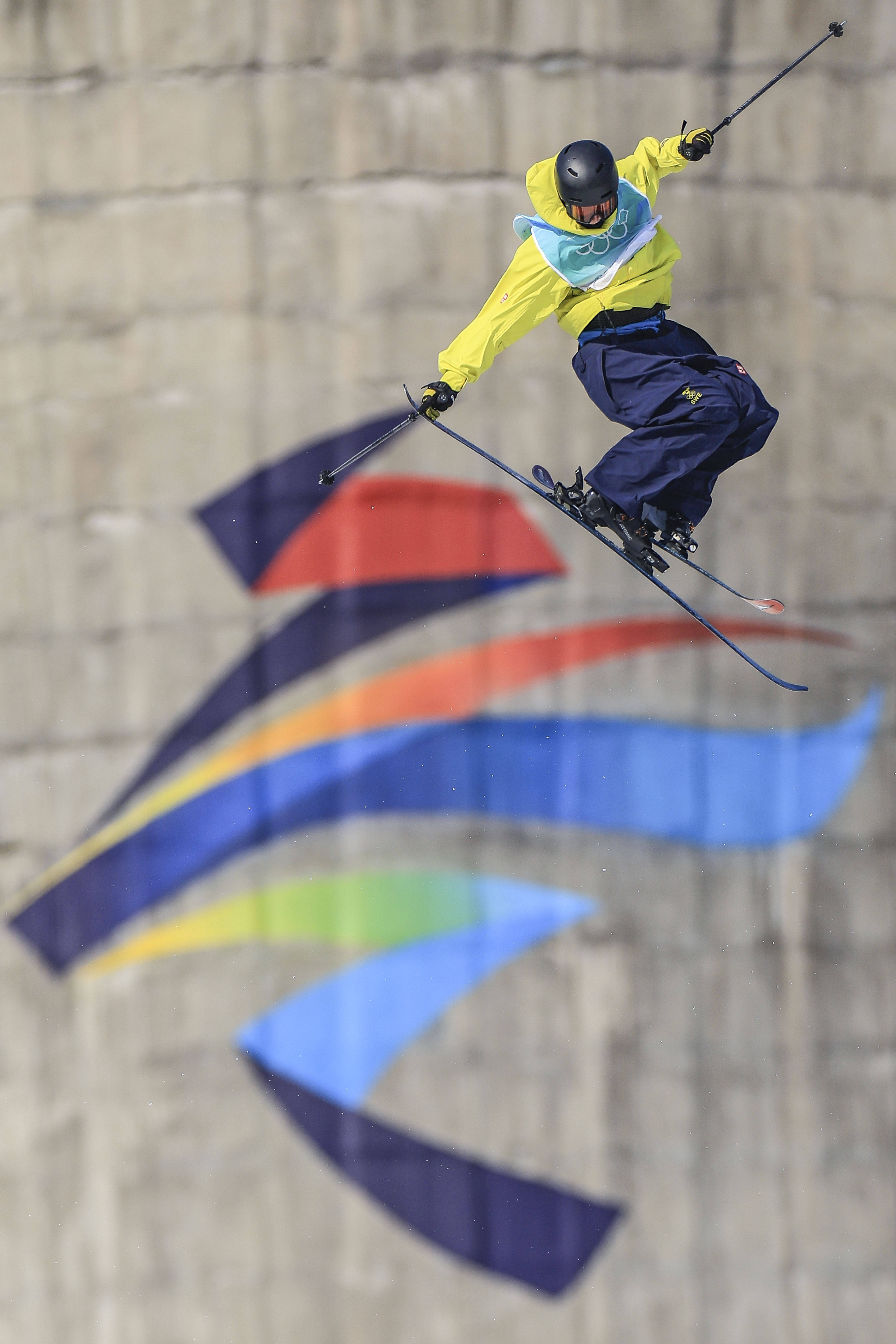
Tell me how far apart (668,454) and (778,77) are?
155 centimetres

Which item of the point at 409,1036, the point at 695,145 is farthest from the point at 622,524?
the point at 409,1036

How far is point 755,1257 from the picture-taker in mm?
4934

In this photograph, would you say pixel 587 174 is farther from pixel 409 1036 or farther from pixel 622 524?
pixel 409 1036

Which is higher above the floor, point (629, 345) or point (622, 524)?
point (629, 345)

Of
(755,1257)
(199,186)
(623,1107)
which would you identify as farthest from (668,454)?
(755,1257)

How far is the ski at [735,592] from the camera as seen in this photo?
420cm

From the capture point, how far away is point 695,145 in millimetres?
3695

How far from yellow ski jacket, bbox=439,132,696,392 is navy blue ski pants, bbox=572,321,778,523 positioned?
17cm

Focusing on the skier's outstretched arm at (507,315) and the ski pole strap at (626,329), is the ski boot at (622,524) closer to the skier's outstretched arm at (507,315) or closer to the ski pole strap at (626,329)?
Result: the ski pole strap at (626,329)

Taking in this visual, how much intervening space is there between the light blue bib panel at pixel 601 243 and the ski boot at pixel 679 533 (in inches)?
39.6

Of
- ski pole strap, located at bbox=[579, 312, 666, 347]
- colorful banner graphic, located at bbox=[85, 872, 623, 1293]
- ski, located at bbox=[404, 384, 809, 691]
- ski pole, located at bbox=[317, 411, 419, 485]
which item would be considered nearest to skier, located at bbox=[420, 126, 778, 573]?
ski pole strap, located at bbox=[579, 312, 666, 347]

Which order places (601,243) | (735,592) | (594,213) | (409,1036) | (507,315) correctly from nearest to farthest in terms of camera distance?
(594,213) → (601,243) → (507,315) → (735,592) → (409,1036)

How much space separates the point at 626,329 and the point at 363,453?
1186 mm

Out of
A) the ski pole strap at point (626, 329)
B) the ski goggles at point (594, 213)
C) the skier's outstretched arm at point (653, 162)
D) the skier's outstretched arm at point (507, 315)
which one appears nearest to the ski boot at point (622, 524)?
the ski pole strap at point (626, 329)
